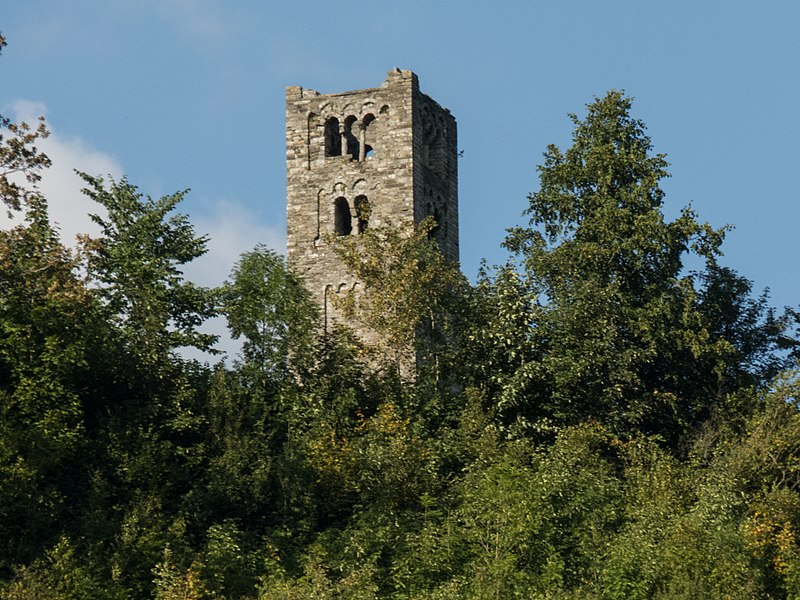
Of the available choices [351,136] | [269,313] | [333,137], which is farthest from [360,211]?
[269,313]

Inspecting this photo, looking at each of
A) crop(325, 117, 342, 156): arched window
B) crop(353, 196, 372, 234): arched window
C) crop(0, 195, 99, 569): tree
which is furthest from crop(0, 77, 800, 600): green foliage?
crop(325, 117, 342, 156): arched window

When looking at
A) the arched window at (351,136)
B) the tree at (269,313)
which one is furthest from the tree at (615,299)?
the arched window at (351,136)

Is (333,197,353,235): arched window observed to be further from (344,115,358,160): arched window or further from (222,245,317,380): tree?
(222,245,317,380): tree

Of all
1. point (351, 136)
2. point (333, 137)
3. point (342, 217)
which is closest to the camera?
point (342, 217)

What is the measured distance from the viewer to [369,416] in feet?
179

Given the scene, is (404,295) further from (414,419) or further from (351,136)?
(351,136)

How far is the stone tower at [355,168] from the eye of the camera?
69.1m

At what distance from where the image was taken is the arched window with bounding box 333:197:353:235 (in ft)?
230

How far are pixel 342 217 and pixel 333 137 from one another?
346cm

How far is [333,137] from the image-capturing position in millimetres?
72125

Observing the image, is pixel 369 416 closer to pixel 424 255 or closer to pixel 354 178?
pixel 424 255

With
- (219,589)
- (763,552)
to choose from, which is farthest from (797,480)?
(219,589)

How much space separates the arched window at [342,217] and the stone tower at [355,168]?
1.5 inches

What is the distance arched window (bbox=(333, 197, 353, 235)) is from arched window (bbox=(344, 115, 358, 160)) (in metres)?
2.02
